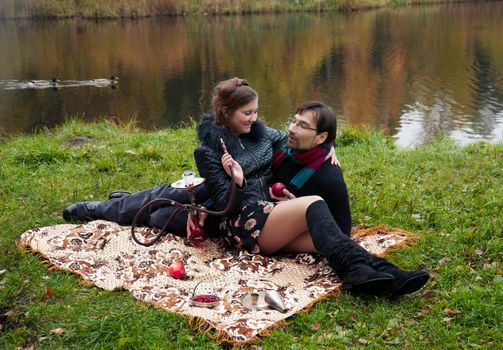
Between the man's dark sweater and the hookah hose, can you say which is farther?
the man's dark sweater

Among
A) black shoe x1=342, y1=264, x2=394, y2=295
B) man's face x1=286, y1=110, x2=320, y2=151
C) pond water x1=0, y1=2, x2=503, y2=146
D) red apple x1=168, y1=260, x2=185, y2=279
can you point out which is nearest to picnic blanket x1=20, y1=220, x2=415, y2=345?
red apple x1=168, y1=260, x2=185, y2=279

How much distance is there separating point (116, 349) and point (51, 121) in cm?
1433

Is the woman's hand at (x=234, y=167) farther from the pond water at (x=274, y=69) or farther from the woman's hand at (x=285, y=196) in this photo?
the pond water at (x=274, y=69)

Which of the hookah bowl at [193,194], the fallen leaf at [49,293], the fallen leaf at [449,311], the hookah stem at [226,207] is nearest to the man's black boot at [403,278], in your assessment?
the fallen leaf at [449,311]

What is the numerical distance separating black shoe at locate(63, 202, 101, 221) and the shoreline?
3504 cm

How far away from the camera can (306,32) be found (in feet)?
111

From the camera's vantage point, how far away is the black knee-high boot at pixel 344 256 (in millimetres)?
4137

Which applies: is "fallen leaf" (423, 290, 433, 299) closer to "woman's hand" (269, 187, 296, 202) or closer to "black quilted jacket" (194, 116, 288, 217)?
"woman's hand" (269, 187, 296, 202)

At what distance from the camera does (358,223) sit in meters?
5.82

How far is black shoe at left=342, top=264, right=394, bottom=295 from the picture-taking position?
4.10 m

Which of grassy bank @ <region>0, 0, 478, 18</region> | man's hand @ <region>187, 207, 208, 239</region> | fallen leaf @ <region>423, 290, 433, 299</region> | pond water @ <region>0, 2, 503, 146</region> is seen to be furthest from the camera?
grassy bank @ <region>0, 0, 478, 18</region>

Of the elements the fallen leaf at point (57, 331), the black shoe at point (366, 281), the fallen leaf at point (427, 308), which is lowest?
the fallen leaf at point (427, 308)

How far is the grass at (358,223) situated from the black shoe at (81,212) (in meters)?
0.22

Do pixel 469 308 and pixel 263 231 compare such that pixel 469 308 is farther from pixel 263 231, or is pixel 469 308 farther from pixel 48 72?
pixel 48 72
